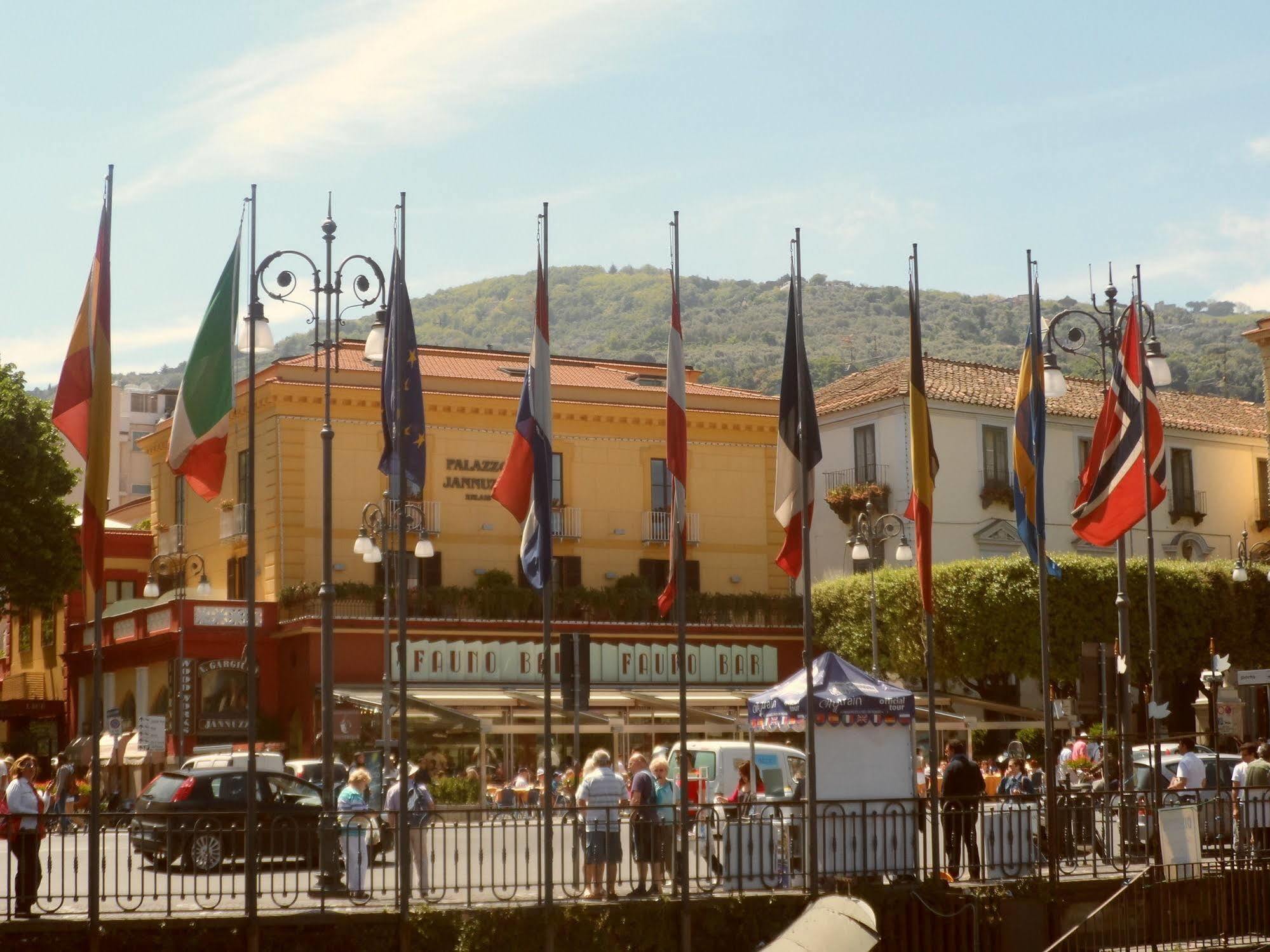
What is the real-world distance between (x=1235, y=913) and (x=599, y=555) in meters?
28.6

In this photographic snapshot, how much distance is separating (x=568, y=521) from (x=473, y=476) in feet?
9.57

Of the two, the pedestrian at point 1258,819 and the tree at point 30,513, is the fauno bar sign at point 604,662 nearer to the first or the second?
the tree at point 30,513

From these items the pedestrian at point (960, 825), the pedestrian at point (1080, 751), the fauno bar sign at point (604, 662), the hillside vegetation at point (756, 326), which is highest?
the hillside vegetation at point (756, 326)

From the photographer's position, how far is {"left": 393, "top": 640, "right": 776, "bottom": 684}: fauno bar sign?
4219 cm

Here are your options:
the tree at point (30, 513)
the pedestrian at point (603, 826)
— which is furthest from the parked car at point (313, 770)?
the tree at point (30, 513)

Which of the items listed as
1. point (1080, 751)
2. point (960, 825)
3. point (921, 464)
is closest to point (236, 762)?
point (960, 825)

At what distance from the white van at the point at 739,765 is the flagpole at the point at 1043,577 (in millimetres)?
6477

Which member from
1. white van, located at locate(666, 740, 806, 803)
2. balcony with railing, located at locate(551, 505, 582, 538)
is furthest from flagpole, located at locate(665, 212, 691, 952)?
balcony with railing, located at locate(551, 505, 582, 538)

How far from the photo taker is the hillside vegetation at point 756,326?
399ft

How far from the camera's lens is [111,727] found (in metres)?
37.7

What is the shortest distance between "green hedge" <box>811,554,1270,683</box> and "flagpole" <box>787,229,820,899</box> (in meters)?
23.4

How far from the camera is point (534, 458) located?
18656 mm

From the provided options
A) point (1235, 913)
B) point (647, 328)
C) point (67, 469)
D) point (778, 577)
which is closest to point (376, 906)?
point (1235, 913)

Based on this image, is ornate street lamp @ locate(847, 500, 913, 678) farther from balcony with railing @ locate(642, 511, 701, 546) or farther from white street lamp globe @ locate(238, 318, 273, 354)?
white street lamp globe @ locate(238, 318, 273, 354)
